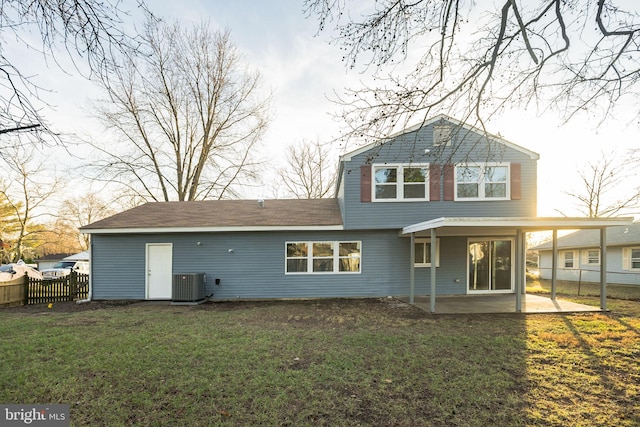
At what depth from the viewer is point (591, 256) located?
20.9 meters

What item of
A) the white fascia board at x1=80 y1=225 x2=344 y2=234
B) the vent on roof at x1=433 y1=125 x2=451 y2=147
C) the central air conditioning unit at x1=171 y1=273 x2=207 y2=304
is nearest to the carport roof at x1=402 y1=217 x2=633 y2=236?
the vent on roof at x1=433 y1=125 x2=451 y2=147

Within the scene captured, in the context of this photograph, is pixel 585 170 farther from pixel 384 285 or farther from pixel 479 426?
pixel 479 426

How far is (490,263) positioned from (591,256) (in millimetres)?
13228

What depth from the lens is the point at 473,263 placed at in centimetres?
1243

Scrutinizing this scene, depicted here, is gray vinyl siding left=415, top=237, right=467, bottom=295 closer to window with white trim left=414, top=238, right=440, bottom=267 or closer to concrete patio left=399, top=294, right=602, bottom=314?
window with white trim left=414, top=238, right=440, bottom=267

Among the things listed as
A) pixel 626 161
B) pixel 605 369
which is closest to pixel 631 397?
pixel 605 369

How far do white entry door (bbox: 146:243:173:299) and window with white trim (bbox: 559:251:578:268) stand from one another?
23.9 metres

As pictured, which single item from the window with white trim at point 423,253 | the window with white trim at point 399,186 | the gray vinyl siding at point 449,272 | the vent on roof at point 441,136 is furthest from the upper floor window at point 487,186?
the window with white trim at point 423,253

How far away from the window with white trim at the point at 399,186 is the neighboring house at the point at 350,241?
0.03m

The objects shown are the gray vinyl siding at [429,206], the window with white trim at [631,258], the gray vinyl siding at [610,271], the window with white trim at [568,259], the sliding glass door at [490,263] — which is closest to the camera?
the gray vinyl siding at [429,206]

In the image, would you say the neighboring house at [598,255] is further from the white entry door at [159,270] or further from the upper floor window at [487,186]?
the white entry door at [159,270]

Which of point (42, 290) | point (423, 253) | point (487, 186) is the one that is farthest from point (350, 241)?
point (42, 290)

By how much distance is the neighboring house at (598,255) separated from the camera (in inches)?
719

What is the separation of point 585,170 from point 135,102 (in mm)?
32305
